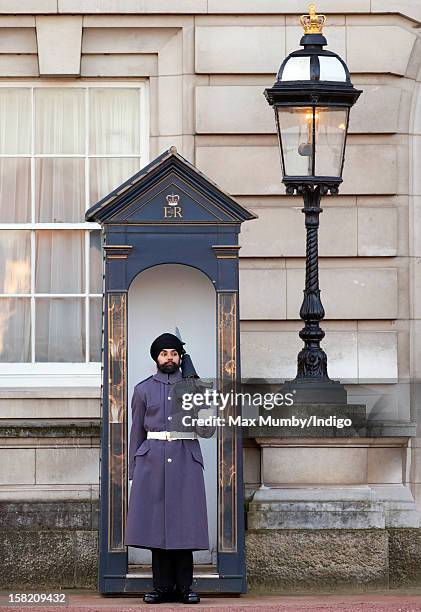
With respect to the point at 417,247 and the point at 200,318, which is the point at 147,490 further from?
the point at 417,247

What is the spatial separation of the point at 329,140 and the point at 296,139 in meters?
0.20

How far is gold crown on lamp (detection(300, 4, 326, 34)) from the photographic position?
33.8 ft

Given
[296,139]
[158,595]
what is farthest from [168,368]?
[296,139]

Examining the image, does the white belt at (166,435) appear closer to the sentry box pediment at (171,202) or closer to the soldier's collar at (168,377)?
the soldier's collar at (168,377)

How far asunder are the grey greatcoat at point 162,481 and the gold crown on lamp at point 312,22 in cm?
242

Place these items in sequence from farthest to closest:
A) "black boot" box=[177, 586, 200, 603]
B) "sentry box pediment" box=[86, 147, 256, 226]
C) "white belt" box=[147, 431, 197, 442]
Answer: "sentry box pediment" box=[86, 147, 256, 226] < "white belt" box=[147, 431, 197, 442] < "black boot" box=[177, 586, 200, 603]

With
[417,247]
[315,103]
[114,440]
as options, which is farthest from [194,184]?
[417,247]

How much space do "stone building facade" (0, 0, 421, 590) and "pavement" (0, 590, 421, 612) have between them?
1155 mm

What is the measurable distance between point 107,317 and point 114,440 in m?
0.75

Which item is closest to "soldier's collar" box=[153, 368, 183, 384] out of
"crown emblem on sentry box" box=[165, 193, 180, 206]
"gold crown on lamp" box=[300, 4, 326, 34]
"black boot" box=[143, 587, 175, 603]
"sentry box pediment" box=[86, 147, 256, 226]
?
"sentry box pediment" box=[86, 147, 256, 226]

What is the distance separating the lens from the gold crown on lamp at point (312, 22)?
1030 cm

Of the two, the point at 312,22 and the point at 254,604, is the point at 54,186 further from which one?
the point at 254,604

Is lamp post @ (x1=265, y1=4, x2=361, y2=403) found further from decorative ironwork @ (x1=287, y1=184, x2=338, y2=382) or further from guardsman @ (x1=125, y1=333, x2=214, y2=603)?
guardsman @ (x1=125, y1=333, x2=214, y2=603)

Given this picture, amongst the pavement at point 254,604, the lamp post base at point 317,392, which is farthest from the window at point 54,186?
the pavement at point 254,604
